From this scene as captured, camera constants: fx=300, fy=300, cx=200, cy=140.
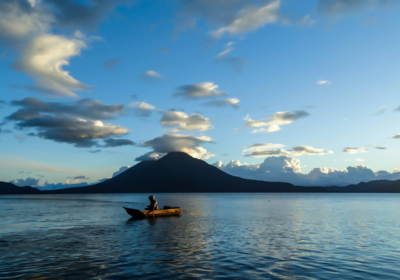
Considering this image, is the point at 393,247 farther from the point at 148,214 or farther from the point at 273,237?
the point at 148,214

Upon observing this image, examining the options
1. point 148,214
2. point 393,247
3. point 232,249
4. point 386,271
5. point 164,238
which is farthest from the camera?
point 148,214

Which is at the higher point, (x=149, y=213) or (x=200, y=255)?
(x=149, y=213)

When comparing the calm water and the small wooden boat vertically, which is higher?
the small wooden boat

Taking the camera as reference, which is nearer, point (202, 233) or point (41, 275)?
point (41, 275)

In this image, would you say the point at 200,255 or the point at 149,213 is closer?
the point at 200,255

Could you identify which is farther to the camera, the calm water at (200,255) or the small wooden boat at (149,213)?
the small wooden boat at (149,213)

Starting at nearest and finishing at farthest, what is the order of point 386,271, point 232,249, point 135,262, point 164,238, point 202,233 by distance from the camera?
point 386,271
point 135,262
point 232,249
point 164,238
point 202,233

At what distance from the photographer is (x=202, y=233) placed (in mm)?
38375

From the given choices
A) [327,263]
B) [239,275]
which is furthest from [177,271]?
[327,263]

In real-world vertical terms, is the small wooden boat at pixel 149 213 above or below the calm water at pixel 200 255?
above

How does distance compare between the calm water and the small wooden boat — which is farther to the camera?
the small wooden boat

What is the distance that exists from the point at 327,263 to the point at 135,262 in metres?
14.6

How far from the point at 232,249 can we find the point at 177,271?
29.3 ft

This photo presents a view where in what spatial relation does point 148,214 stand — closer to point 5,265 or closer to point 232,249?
point 232,249
